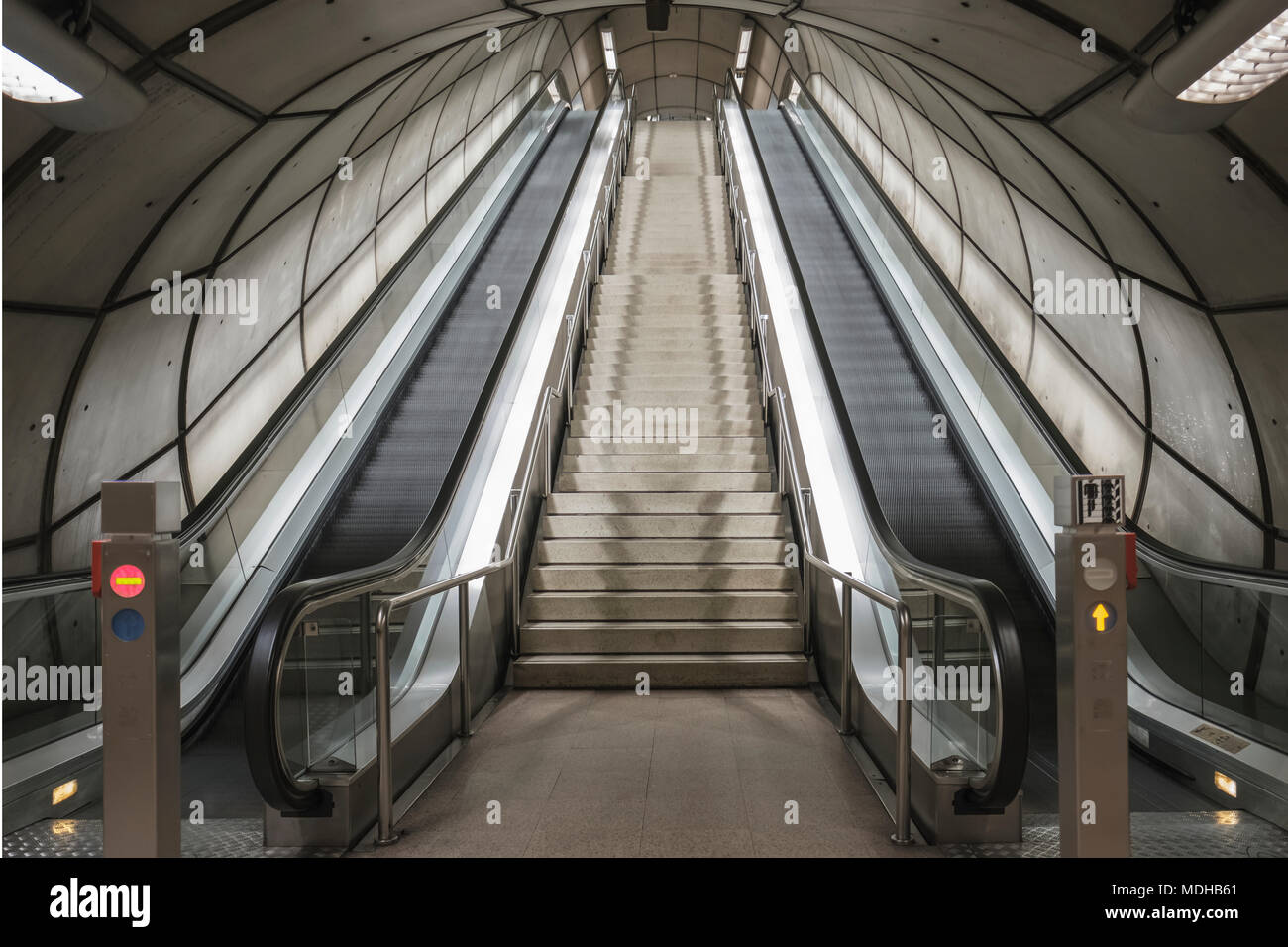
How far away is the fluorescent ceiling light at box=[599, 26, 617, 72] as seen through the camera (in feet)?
77.0

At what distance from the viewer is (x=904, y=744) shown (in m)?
2.90

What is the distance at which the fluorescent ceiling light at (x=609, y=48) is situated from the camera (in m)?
23.5

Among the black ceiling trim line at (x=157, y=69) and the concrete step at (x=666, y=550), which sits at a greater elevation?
the black ceiling trim line at (x=157, y=69)

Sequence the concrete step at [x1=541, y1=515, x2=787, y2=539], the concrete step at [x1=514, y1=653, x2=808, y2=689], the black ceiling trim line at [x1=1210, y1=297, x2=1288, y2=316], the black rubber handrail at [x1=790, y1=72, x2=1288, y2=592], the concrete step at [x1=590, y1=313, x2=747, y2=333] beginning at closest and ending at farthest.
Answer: the black rubber handrail at [x1=790, y1=72, x2=1288, y2=592], the black ceiling trim line at [x1=1210, y1=297, x2=1288, y2=316], the concrete step at [x1=514, y1=653, x2=808, y2=689], the concrete step at [x1=541, y1=515, x2=787, y2=539], the concrete step at [x1=590, y1=313, x2=747, y2=333]

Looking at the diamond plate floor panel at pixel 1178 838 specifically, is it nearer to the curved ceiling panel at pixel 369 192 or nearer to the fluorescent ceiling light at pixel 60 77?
the curved ceiling panel at pixel 369 192

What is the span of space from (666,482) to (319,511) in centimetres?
234

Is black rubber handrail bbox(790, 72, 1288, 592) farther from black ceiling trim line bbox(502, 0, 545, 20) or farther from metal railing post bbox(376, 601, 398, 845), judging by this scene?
black ceiling trim line bbox(502, 0, 545, 20)

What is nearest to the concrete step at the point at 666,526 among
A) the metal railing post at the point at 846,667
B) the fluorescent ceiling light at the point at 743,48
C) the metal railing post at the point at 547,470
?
the metal railing post at the point at 547,470

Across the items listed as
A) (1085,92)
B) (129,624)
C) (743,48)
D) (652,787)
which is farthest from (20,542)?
(743,48)

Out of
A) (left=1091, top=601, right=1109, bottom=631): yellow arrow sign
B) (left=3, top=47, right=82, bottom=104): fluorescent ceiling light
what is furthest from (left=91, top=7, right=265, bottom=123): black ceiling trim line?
(left=1091, top=601, right=1109, bottom=631): yellow arrow sign

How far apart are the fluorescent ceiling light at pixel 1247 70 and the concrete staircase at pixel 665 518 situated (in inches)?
124

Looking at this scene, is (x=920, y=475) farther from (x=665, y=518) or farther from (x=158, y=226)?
(x=158, y=226)

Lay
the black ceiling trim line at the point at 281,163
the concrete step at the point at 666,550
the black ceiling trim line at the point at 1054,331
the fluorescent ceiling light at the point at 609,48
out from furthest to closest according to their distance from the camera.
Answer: the fluorescent ceiling light at the point at 609,48, the black ceiling trim line at the point at 1054,331, the black ceiling trim line at the point at 281,163, the concrete step at the point at 666,550
